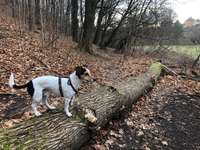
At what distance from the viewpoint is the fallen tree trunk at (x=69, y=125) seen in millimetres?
3590

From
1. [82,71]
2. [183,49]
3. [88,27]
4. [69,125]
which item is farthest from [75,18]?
[69,125]

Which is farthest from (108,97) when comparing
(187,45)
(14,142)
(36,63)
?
(187,45)

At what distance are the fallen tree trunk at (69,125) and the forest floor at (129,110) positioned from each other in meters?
0.39

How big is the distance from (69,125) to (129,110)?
2981 millimetres

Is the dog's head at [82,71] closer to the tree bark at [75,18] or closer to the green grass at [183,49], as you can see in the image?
the tree bark at [75,18]

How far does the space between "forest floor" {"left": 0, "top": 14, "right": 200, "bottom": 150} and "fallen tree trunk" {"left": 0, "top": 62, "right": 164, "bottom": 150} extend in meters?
0.39

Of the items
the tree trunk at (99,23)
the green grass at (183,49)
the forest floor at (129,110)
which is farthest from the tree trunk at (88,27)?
the green grass at (183,49)

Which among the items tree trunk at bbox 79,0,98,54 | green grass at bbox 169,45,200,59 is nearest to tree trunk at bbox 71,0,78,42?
tree trunk at bbox 79,0,98,54

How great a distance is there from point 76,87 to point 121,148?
1601 mm

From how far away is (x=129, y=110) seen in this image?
280 inches

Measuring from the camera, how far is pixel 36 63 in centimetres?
898

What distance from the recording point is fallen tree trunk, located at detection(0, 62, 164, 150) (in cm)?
359

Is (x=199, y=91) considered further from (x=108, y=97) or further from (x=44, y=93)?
(x=44, y=93)

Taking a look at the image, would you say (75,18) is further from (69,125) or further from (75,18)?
(69,125)
